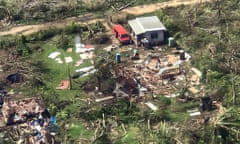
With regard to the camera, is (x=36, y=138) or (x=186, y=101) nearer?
(x=36, y=138)

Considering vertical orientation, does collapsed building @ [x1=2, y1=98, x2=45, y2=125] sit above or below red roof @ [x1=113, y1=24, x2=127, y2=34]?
below

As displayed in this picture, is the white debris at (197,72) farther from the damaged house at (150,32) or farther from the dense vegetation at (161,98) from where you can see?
the damaged house at (150,32)

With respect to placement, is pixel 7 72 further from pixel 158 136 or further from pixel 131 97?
pixel 158 136

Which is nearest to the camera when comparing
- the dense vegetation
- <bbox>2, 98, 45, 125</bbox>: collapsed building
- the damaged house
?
the dense vegetation

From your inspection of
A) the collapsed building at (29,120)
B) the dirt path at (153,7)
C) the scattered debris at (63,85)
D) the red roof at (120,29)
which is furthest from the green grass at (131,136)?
the dirt path at (153,7)

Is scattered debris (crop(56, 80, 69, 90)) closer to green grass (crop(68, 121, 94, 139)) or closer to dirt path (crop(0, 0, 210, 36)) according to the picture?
green grass (crop(68, 121, 94, 139))

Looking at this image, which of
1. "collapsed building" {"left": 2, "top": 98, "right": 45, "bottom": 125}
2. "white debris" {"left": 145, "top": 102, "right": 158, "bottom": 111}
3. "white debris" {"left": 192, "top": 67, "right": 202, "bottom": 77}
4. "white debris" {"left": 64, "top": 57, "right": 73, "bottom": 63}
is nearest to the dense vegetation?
"white debris" {"left": 192, "top": 67, "right": 202, "bottom": 77}

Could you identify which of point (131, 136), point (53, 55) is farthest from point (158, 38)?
point (131, 136)

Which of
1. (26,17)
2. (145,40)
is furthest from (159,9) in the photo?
(26,17)
